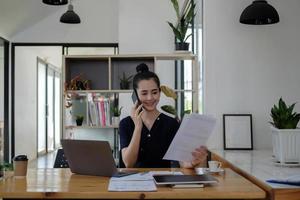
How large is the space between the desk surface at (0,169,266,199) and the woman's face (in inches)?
25.9

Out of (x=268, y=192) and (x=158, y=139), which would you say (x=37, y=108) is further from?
(x=268, y=192)

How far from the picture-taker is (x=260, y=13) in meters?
2.97

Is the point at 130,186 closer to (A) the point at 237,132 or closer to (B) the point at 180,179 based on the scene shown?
(B) the point at 180,179

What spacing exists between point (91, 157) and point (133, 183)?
0.28 m

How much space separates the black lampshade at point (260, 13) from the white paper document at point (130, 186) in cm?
172

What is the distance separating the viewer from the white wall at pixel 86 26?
7.52 m

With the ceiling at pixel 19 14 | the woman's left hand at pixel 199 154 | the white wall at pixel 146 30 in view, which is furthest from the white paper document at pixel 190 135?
the ceiling at pixel 19 14

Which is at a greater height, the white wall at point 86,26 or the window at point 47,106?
the white wall at point 86,26

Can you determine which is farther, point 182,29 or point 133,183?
point 182,29

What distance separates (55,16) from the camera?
7523 millimetres

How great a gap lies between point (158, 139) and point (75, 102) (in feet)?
7.59

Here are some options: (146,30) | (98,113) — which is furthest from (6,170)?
(146,30)

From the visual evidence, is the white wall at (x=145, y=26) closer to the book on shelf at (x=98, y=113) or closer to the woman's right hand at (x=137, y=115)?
the book on shelf at (x=98, y=113)

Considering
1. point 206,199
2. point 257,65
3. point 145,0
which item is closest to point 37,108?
point 145,0
